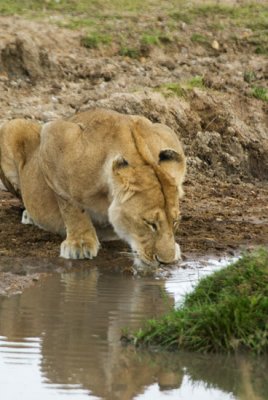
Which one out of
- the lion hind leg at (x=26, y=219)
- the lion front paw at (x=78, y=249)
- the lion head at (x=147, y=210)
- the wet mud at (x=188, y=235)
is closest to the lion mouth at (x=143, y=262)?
the lion head at (x=147, y=210)

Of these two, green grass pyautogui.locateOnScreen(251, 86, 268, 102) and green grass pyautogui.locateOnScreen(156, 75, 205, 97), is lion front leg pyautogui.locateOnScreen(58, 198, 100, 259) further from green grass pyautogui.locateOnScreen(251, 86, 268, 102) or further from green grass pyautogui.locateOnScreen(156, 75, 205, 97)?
green grass pyautogui.locateOnScreen(251, 86, 268, 102)

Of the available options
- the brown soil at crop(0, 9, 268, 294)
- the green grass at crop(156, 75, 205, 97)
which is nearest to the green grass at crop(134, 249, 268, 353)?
the brown soil at crop(0, 9, 268, 294)

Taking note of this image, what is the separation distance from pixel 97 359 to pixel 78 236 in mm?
2951

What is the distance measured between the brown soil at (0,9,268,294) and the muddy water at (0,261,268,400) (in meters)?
2.14

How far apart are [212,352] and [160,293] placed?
1738 mm

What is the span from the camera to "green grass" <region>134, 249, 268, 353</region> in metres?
6.94

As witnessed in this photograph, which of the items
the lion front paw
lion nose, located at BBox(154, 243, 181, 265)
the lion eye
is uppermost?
the lion eye

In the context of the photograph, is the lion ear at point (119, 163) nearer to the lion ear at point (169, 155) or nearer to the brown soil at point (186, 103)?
the lion ear at point (169, 155)

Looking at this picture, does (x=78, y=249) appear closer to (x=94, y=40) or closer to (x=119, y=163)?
(x=119, y=163)

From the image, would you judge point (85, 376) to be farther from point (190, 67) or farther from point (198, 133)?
point (190, 67)

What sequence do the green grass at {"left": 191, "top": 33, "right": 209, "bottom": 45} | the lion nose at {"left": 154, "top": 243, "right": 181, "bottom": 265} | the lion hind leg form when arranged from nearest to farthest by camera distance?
the lion nose at {"left": 154, "top": 243, "right": 181, "bottom": 265}, the lion hind leg, the green grass at {"left": 191, "top": 33, "right": 209, "bottom": 45}

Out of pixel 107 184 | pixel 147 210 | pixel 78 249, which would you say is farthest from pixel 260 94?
pixel 147 210

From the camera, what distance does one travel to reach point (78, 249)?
9.67 m

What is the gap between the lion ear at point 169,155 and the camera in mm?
9367
